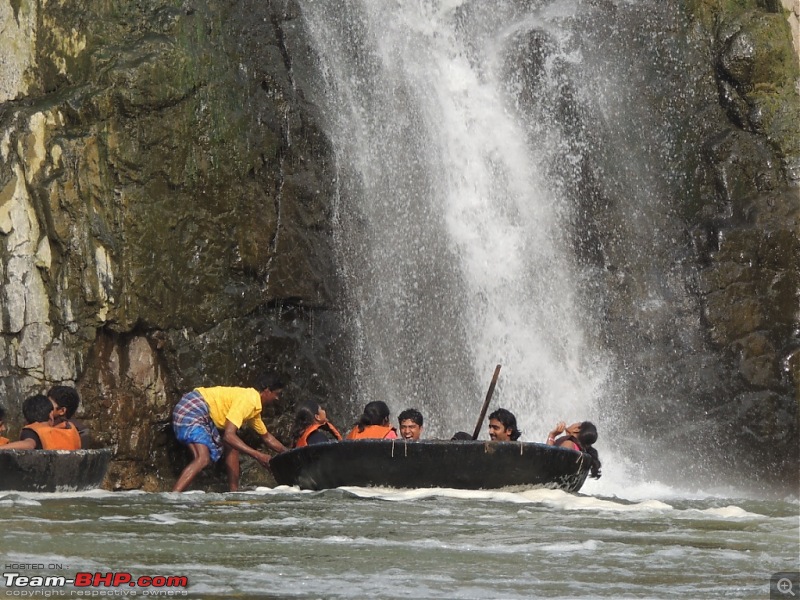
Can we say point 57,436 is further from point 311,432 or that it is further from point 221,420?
point 311,432

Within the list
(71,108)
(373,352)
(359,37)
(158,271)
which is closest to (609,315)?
(373,352)

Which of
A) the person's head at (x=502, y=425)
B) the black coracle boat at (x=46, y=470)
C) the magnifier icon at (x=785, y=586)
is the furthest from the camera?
the person's head at (x=502, y=425)

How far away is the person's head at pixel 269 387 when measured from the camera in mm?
12781

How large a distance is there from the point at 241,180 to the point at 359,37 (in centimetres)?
318

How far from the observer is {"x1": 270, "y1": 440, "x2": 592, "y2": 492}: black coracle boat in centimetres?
1097

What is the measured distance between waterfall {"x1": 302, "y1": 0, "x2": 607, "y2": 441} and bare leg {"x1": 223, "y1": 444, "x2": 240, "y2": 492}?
2458 mm

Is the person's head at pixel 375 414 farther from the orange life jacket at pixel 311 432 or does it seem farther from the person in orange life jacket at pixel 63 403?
the person in orange life jacket at pixel 63 403

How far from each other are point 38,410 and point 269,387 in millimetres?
2342

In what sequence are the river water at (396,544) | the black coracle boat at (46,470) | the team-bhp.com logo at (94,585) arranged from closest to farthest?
1. the team-bhp.com logo at (94,585)
2. the river water at (396,544)
3. the black coracle boat at (46,470)

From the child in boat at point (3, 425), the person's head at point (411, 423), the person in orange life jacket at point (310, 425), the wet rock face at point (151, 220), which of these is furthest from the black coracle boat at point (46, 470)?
the person's head at point (411, 423)

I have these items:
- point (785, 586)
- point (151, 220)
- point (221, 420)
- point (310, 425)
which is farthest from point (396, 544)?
point (151, 220)

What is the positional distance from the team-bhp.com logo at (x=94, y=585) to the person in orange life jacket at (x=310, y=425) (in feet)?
17.9

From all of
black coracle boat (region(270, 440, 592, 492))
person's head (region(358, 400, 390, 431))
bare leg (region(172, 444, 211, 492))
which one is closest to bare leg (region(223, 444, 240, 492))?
bare leg (region(172, 444, 211, 492))

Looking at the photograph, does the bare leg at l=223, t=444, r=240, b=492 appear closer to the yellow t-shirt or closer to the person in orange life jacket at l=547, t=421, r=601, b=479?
the yellow t-shirt
